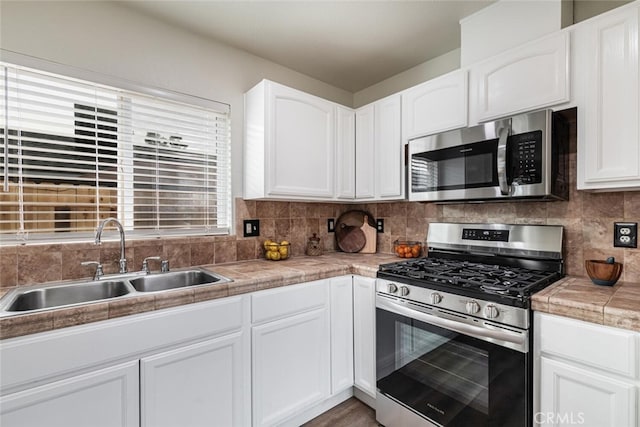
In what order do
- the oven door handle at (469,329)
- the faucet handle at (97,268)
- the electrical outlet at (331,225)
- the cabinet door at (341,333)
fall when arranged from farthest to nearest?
1. the electrical outlet at (331,225)
2. the cabinet door at (341,333)
3. the faucet handle at (97,268)
4. the oven door handle at (469,329)

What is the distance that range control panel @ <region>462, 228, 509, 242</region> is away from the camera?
1.88 meters

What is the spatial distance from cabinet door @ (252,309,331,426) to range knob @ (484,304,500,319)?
93cm

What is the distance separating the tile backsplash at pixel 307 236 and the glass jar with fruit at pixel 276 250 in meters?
0.11

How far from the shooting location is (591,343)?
1.13 metres

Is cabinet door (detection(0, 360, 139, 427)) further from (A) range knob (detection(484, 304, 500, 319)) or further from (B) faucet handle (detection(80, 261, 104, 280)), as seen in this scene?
(A) range knob (detection(484, 304, 500, 319))

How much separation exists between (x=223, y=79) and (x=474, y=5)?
1693 millimetres

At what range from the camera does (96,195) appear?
1.71m

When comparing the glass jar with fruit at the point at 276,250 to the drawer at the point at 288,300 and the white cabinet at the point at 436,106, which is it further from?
the white cabinet at the point at 436,106

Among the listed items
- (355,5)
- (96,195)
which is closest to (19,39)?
(96,195)

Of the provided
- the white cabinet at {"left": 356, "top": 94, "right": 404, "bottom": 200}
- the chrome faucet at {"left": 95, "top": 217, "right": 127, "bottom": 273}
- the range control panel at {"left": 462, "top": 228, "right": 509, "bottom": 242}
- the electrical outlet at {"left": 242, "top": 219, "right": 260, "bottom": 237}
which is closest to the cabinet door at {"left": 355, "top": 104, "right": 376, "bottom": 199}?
the white cabinet at {"left": 356, "top": 94, "right": 404, "bottom": 200}

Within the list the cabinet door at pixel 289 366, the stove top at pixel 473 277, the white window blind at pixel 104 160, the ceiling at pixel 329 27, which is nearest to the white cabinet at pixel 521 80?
the ceiling at pixel 329 27

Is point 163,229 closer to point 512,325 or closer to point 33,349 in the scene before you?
point 33,349

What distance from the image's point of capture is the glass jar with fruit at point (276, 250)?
2.24 m

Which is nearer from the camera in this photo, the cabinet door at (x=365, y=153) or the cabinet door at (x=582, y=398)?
the cabinet door at (x=582, y=398)
